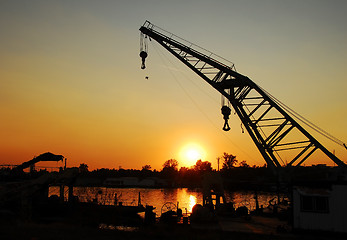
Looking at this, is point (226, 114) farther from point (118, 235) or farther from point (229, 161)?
point (229, 161)

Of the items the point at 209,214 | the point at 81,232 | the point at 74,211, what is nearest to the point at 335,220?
the point at 209,214

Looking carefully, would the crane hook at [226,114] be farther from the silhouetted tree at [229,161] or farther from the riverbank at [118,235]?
the silhouetted tree at [229,161]

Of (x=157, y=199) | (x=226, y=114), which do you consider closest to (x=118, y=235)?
(x=226, y=114)

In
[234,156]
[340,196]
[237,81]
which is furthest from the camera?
[234,156]

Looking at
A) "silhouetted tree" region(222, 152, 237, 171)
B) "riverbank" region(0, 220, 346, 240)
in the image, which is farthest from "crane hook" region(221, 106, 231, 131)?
"silhouetted tree" region(222, 152, 237, 171)

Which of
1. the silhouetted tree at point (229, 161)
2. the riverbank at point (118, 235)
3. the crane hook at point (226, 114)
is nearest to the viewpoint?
the riverbank at point (118, 235)

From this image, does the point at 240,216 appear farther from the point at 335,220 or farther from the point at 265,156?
the point at 335,220

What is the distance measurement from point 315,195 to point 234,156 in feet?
574

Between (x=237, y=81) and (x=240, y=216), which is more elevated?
(x=237, y=81)

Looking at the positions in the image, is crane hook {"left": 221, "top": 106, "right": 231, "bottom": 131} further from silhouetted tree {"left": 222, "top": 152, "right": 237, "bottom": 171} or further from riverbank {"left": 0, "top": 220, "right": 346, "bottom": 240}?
silhouetted tree {"left": 222, "top": 152, "right": 237, "bottom": 171}

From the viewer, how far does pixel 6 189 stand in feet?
92.0

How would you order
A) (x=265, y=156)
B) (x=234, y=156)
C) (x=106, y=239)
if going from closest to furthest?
(x=106, y=239), (x=265, y=156), (x=234, y=156)

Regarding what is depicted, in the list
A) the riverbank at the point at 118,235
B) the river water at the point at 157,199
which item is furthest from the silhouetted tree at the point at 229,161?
the riverbank at the point at 118,235

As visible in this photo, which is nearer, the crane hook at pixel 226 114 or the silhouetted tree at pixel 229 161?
the crane hook at pixel 226 114
